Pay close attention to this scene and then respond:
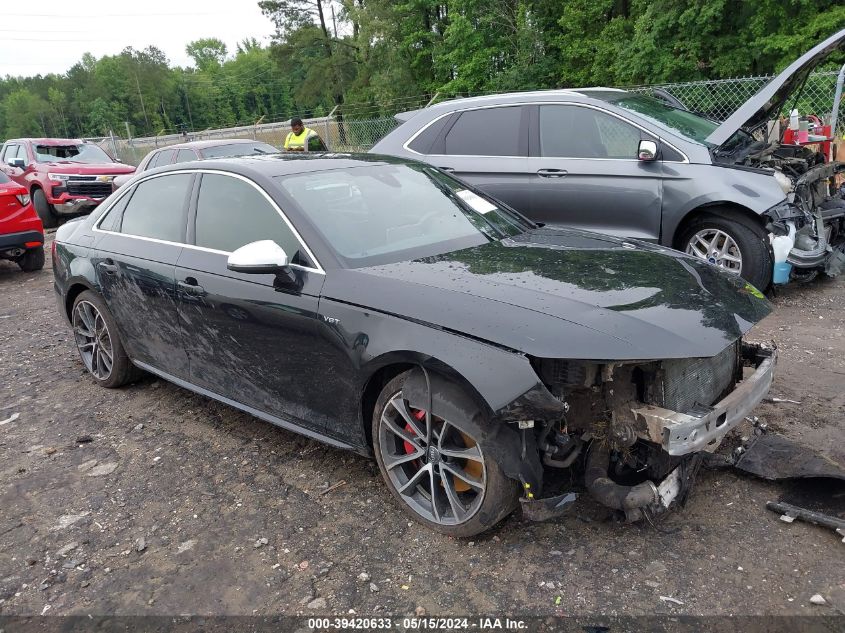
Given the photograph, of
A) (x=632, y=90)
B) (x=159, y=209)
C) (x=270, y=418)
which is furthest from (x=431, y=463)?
(x=632, y=90)

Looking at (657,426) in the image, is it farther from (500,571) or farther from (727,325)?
(500,571)

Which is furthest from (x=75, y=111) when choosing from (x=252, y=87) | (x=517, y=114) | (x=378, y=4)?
(x=517, y=114)

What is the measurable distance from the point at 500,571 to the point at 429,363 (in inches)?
35.3

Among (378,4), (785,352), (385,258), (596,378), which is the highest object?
(378,4)

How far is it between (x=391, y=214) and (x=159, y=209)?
1.67 meters

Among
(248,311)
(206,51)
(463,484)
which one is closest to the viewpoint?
(463,484)

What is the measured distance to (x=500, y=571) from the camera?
274 cm

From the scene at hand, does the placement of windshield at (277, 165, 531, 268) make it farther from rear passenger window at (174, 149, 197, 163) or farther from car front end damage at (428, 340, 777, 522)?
rear passenger window at (174, 149, 197, 163)

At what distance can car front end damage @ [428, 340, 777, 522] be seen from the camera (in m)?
2.57

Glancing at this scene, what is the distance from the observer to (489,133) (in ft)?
21.7

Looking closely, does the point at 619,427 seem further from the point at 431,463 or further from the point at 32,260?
the point at 32,260

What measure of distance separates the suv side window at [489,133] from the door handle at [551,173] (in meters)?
0.29

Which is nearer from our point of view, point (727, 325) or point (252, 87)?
point (727, 325)

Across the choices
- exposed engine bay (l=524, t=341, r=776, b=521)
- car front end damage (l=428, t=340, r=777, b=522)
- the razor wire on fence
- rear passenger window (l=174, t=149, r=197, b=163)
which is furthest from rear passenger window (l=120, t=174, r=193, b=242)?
rear passenger window (l=174, t=149, r=197, b=163)
